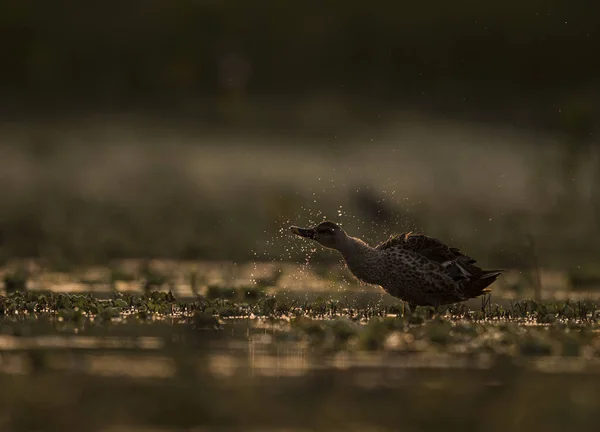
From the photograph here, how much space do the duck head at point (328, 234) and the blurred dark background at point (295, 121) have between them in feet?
14.5

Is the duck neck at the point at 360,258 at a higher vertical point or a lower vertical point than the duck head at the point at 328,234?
lower

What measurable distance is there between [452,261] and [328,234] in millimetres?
1405

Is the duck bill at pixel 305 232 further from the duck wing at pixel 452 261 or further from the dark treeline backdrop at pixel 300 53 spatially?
the dark treeline backdrop at pixel 300 53

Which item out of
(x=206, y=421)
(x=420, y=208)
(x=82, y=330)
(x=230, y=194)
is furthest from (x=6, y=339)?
(x=230, y=194)

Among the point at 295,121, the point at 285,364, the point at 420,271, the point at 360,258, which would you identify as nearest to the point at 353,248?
the point at 360,258

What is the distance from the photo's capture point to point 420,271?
52.9ft

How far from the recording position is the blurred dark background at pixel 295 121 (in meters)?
24.2

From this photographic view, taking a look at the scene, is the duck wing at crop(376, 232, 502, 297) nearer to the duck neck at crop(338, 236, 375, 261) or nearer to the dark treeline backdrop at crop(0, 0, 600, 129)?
the duck neck at crop(338, 236, 375, 261)

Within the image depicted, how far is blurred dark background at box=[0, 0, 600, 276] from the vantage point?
79.5ft

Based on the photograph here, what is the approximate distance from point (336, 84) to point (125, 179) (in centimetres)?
823

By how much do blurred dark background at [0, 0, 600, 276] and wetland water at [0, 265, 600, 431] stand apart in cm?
581

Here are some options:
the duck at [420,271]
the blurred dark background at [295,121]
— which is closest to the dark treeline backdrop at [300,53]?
the blurred dark background at [295,121]

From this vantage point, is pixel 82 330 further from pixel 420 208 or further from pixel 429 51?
pixel 429 51

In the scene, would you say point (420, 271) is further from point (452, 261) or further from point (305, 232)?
point (305, 232)
